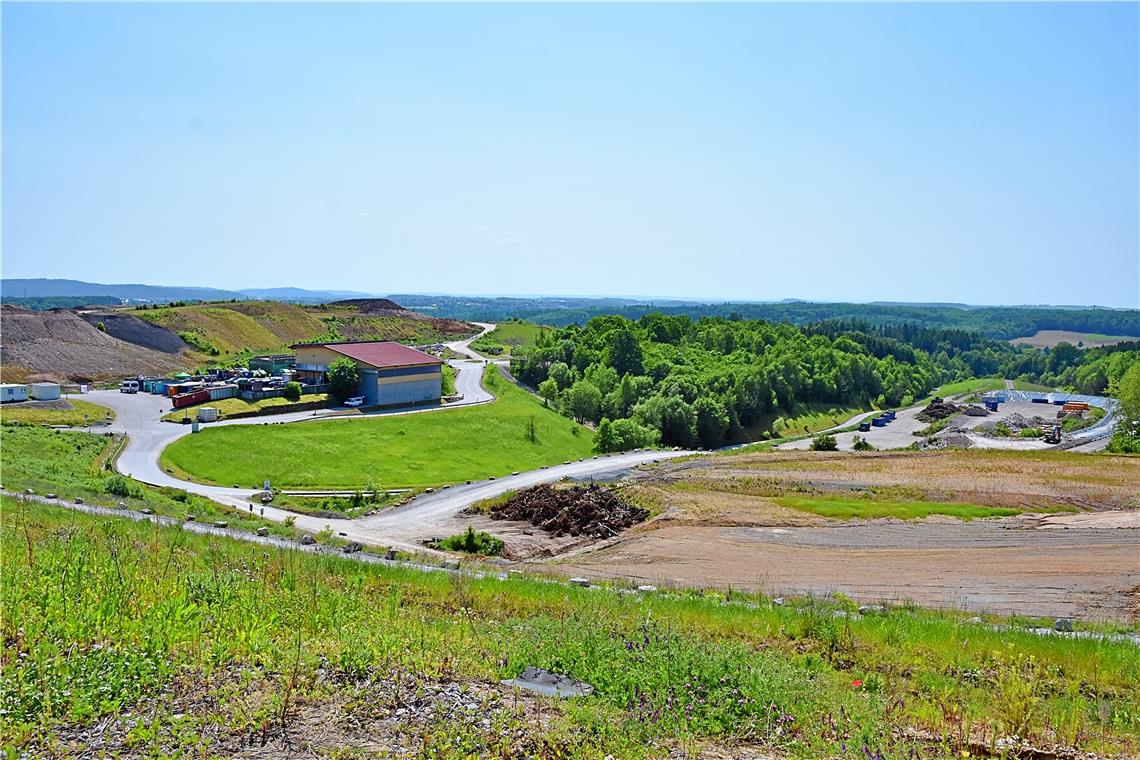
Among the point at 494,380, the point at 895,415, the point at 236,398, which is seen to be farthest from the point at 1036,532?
the point at 895,415

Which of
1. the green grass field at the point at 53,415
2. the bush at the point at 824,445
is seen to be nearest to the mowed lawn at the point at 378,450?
the green grass field at the point at 53,415

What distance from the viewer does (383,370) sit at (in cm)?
6719

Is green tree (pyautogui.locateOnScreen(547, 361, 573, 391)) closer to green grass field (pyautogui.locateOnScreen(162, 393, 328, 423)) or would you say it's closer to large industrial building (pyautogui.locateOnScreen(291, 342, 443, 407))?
large industrial building (pyautogui.locateOnScreen(291, 342, 443, 407))

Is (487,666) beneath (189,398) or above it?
above

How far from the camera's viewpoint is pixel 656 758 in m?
7.04

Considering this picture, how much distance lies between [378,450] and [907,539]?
36472 millimetres

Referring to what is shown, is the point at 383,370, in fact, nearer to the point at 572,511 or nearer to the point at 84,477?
the point at 84,477

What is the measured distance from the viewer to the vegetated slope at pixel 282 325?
113812mm

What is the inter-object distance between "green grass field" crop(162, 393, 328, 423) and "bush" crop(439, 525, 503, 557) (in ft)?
118

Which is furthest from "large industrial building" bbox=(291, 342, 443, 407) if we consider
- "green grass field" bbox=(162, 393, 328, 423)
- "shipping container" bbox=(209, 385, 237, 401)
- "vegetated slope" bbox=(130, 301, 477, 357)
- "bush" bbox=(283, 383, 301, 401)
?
"vegetated slope" bbox=(130, 301, 477, 357)

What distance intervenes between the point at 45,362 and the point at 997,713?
304 feet

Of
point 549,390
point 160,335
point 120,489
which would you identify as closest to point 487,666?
point 120,489

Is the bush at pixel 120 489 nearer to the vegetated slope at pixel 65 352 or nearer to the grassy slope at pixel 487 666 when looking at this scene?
the grassy slope at pixel 487 666

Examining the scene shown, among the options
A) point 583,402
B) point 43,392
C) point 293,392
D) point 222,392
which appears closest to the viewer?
point 43,392
